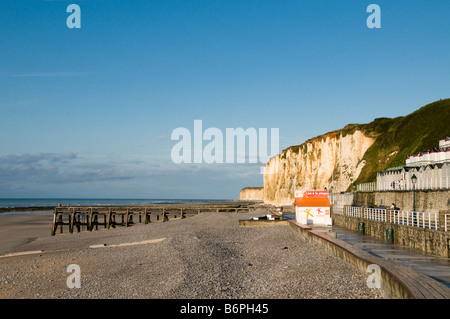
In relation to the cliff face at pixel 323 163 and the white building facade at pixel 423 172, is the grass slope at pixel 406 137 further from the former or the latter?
the white building facade at pixel 423 172

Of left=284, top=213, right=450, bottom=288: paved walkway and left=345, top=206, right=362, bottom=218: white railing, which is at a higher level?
left=345, top=206, right=362, bottom=218: white railing

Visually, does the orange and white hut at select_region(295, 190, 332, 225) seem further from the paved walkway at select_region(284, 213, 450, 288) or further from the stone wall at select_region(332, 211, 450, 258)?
the paved walkway at select_region(284, 213, 450, 288)

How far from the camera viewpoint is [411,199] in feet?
114

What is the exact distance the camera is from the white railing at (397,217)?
1720 cm

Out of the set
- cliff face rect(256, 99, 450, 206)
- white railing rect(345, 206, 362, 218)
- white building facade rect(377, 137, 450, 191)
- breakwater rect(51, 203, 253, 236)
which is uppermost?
cliff face rect(256, 99, 450, 206)

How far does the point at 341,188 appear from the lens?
239 feet

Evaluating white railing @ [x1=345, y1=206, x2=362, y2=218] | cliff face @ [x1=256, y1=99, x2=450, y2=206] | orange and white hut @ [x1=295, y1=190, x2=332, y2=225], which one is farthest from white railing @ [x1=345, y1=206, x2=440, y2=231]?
cliff face @ [x1=256, y1=99, x2=450, y2=206]

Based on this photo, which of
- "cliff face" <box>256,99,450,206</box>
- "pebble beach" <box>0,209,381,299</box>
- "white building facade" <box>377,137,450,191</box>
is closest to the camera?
"pebble beach" <box>0,209,381,299</box>

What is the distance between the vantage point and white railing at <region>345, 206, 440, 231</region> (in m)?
17.2

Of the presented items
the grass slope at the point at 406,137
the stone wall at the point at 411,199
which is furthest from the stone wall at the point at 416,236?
the grass slope at the point at 406,137

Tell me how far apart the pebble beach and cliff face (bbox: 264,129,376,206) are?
4520 cm

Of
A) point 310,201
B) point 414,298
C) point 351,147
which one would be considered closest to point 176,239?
point 310,201

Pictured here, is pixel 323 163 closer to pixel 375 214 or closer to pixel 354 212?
pixel 354 212
